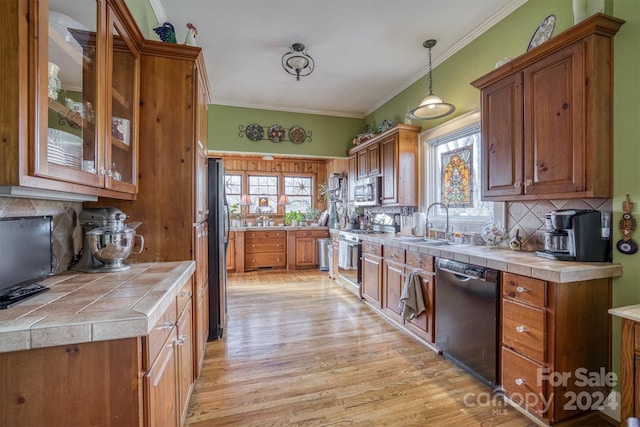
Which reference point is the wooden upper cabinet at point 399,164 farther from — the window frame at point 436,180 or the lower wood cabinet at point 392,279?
the lower wood cabinet at point 392,279

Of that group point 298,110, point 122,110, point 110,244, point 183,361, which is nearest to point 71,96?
point 122,110

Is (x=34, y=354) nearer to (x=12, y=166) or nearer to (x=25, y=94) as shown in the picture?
(x=12, y=166)

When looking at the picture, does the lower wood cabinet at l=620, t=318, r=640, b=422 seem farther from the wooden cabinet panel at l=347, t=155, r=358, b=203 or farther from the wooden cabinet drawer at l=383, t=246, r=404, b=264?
the wooden cabinet panel at l=347, t=155, r=358, b=203

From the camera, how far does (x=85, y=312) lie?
982mm

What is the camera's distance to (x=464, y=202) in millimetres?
3092

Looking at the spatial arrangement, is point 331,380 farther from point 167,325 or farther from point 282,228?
point 282,228

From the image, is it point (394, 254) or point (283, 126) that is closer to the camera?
point (394, 254)

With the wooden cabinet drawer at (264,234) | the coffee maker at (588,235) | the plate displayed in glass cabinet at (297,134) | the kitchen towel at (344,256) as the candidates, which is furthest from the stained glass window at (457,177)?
the wooden cabinet drawer at (264,234)

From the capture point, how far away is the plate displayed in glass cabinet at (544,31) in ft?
6.98

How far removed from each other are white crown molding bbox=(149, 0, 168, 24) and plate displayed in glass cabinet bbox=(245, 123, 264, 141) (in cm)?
212

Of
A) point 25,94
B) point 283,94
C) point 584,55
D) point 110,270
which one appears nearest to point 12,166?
point 25,94

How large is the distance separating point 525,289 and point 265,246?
4.93 metres

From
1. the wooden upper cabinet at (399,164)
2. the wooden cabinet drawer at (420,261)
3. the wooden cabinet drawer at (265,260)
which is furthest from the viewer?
the wooden cabinet drawer at (265,260)

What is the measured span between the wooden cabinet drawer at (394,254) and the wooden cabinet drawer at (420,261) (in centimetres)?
12
